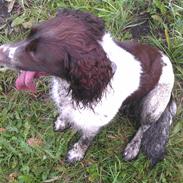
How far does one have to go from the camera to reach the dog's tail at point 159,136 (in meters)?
3.66

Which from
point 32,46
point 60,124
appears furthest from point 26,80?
point 60,124

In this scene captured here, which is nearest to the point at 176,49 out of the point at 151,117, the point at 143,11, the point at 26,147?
the point at 143,11

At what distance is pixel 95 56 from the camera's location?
265cm

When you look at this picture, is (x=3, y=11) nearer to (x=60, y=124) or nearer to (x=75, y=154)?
(x=60, y=124)

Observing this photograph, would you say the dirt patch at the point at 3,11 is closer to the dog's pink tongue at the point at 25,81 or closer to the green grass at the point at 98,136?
the green grass at the point at 98,136

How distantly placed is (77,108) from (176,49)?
1.30 m

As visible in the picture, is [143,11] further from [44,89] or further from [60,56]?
[60,56]

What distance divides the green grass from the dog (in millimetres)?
103

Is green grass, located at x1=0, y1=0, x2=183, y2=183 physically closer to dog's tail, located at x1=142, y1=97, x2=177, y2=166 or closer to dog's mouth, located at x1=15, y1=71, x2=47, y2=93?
dog's tail, located at x1=142, y1=97, x2=177, y2=166

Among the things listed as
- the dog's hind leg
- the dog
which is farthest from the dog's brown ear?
the dog's hind leg

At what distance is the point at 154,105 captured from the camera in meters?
3.48

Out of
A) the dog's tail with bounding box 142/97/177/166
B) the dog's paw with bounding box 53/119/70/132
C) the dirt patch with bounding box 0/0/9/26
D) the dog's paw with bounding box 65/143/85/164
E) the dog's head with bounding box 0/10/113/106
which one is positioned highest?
the dog's head with bounding box 0/10/113/106

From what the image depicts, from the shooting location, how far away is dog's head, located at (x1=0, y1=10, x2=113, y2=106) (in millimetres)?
2629

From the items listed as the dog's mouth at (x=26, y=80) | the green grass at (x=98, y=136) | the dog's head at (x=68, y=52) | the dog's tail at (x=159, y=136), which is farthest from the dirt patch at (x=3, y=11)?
the dog's tail at (x=159, y=136)
